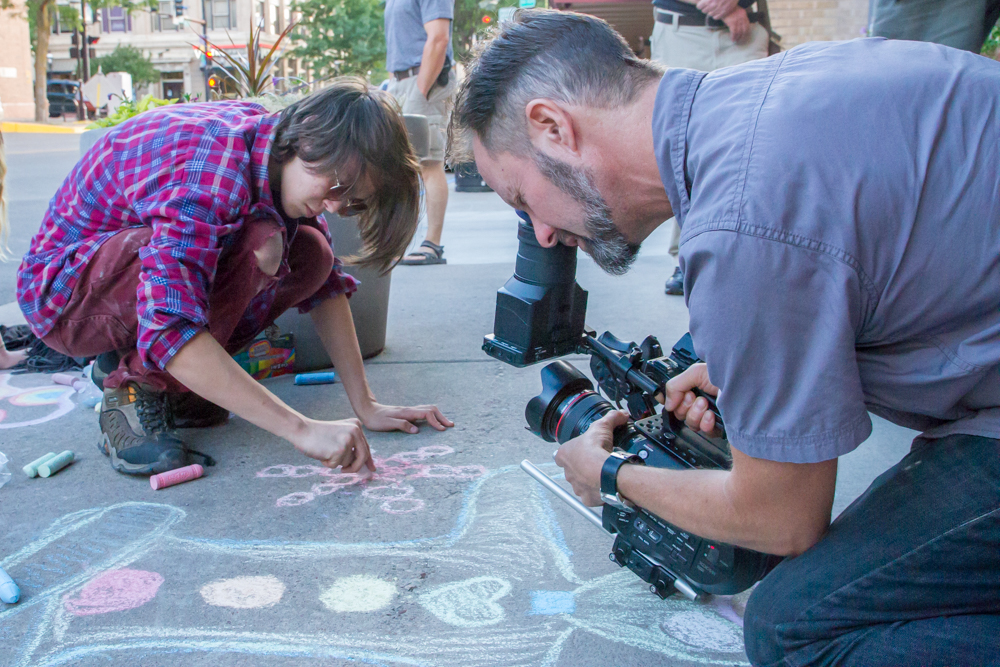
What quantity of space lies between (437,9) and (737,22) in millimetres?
1689

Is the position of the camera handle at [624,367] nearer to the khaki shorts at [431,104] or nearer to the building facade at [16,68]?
the khaki shorts at [431,104]

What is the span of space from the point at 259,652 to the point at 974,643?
117 cm

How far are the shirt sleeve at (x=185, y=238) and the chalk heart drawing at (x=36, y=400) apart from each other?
781 millimetres

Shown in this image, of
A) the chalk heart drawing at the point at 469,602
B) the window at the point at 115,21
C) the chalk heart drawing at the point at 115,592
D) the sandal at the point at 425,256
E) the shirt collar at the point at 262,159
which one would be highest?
the window at the point at 115,21

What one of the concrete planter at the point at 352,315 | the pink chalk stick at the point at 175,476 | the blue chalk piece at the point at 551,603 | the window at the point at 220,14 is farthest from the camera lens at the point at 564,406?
the window at the point at 220,14

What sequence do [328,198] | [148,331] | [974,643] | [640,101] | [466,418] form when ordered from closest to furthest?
[974,643] → [640,101] → [148,331] → [328,198] → [466,418]

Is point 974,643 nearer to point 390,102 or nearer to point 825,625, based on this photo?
point 825,625

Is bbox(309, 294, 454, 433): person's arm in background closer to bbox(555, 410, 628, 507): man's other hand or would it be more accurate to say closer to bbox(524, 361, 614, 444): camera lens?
bbox(524, 361, 614, 444): camera lens

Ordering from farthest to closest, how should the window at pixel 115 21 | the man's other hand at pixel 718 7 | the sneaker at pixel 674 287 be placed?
1. the window at pixel 115 21
2. the sneaker at pixel 674 287
3. the man's other hand at pixel 718 7

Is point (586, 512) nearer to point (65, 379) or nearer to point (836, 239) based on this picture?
point (836, 239)

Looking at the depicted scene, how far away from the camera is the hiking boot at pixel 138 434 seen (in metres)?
2.20

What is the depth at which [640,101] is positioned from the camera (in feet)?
4.31

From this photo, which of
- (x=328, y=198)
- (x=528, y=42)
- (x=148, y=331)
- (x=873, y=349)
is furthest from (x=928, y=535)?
(x=148, y=331)

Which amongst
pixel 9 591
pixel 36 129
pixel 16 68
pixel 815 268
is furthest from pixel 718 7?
pixel 16 68
